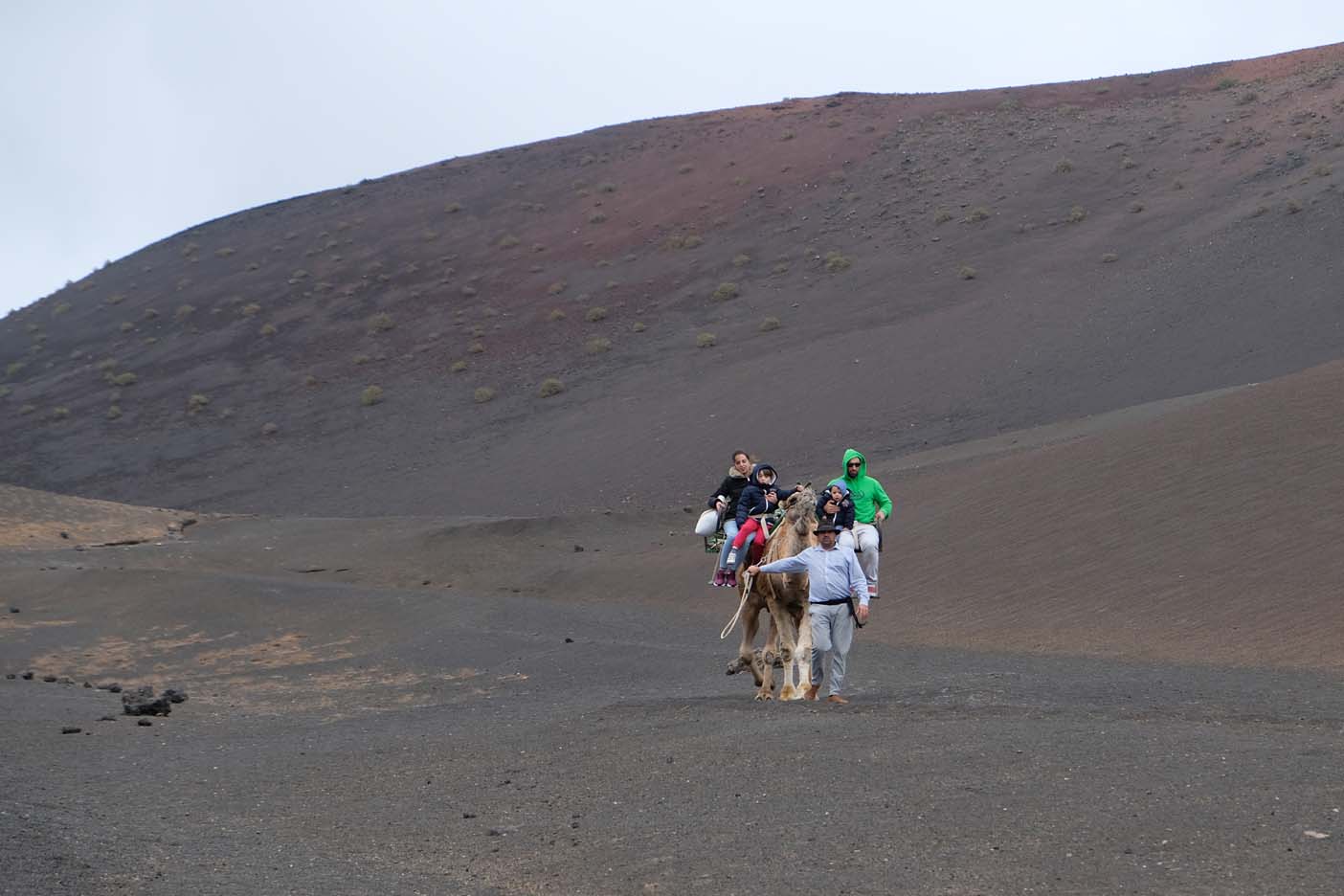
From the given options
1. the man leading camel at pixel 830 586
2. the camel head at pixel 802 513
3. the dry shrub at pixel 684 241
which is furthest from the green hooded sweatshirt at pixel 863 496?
the dry shrub at pixel 684 241

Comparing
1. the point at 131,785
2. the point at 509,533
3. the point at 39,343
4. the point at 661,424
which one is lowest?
the point at 131,785

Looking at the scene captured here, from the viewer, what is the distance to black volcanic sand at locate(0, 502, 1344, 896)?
7.67 metres

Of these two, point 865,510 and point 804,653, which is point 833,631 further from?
point 865,510

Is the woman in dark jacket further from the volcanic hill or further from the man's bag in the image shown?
the volcanic hill

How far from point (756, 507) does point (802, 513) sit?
0.93 metres

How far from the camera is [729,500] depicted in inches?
557

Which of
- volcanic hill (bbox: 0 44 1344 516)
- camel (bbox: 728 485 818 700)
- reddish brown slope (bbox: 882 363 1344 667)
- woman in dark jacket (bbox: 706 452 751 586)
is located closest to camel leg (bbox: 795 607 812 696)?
camel (bbox: 728 485 818 700)

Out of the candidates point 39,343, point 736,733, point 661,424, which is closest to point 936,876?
point 736,733

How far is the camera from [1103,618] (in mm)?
19734

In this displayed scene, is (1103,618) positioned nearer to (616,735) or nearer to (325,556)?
(616,735)

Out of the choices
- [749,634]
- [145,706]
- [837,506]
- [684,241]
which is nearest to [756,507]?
[837,506]

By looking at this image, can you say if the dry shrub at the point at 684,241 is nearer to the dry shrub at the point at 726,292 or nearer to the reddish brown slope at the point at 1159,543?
the dry shrub at the point at 726,292

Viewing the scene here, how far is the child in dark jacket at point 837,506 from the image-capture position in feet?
42.3

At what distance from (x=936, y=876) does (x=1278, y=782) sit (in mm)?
2591
